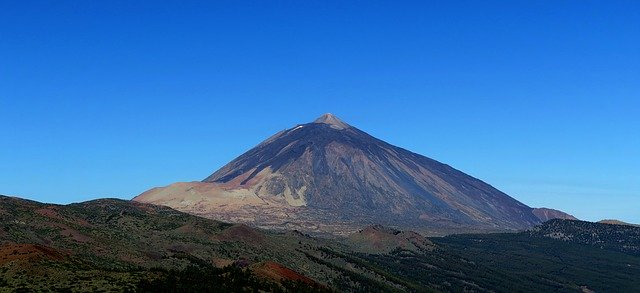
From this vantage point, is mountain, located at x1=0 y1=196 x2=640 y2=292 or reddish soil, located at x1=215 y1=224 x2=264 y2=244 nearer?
mountain, located at x1=0 y1=196 x2=640 y2=292

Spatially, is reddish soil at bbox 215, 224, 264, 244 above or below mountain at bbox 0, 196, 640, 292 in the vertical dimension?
above

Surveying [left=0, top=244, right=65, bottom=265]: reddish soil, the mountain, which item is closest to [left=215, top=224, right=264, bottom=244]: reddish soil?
the mountain

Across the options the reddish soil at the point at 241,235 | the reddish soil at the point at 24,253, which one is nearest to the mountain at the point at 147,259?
the reddish soil at the point at 24,253

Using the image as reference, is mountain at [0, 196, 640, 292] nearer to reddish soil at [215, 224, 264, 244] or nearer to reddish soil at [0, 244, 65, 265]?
reddish soil at [0, 244, 65, 265]

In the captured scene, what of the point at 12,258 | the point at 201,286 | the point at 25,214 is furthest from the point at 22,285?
the point at 25,214

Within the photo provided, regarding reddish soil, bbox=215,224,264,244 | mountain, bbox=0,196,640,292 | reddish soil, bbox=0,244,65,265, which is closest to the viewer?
mountain, bbox=0,196,640,292

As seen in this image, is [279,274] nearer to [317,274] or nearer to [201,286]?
[201,286]

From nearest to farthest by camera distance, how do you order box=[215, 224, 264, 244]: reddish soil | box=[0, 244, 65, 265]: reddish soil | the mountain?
the mountain < box=[0, 244, 65, 265]: reddish soil < box=[215, 224, 264, 244]: reddish soil

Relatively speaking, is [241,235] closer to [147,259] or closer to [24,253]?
[147,259]
